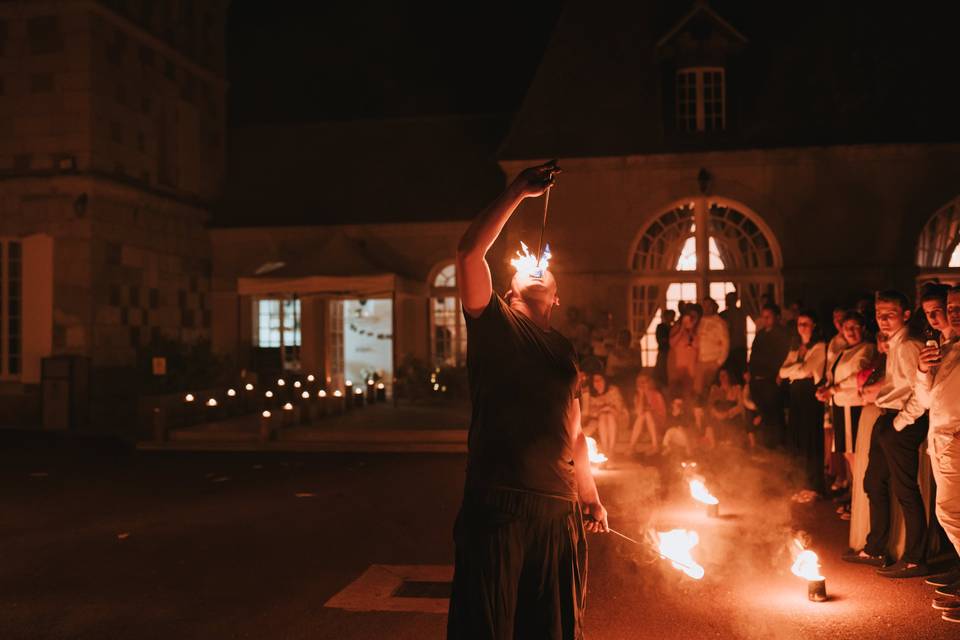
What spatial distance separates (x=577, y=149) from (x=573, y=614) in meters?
14.4

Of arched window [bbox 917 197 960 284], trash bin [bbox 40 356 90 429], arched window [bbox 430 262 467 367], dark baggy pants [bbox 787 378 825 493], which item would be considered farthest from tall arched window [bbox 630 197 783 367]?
trash bin [bbox 40 356 90 429]

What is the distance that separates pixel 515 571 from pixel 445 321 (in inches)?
672

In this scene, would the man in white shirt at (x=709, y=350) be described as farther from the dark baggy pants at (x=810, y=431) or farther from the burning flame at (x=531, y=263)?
the burning flame at (x=531, y=263)

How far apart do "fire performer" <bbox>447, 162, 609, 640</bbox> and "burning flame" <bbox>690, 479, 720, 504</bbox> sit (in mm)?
4300

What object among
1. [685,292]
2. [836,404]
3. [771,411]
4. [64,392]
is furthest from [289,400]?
[836,404]

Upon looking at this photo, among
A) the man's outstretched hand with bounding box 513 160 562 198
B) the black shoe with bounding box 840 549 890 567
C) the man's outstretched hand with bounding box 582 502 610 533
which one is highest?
the man's outstretched hand with bounding box 513 160 562 198

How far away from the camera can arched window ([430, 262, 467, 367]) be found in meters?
20.0

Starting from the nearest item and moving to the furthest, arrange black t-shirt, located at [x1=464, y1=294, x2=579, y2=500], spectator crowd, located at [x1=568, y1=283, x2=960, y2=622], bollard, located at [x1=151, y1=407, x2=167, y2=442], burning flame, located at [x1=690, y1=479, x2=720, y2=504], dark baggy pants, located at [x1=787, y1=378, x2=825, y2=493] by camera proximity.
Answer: black t-shirt, located at [x1=464, y1=294, x2=579, y2=500] → spectator crowd, located at [x1=568, y1=283, x2=960, y2=622] → burning flame, located at [x1=690, y1=479, x2=720, y2=504] → dark baggy pants, located at [x1=787, y1=378, x2=825, y2=493] → bollard, located at [x1=151, y1=407, x2=167, y2=442]

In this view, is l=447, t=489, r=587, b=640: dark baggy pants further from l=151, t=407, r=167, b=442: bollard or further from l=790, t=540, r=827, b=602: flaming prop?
l=151, t=407, r=167, b=442: bollard

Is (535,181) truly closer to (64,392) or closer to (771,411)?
(771,411)

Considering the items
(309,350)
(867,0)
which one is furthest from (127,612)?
(867,0)

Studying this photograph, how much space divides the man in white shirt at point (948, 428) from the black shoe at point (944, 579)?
95 millimetres

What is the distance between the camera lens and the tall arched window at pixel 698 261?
16734 millimetres

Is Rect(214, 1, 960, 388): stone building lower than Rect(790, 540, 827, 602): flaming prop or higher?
higher
